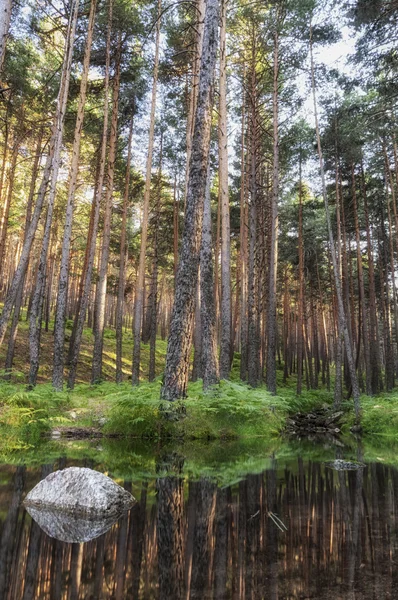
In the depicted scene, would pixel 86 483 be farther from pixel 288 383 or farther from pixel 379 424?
pixel 288 383

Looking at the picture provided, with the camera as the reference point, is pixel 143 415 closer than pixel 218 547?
No

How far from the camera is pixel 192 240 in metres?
8.84

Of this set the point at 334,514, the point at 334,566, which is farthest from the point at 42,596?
the point at 334,514

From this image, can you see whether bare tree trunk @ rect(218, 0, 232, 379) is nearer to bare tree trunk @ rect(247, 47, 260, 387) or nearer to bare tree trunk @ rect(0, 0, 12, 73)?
bare tree trunk @ rect(247, 47, 260, 387)

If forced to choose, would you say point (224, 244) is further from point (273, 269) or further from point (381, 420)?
point (381, 420)

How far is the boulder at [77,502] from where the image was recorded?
11.1 feet

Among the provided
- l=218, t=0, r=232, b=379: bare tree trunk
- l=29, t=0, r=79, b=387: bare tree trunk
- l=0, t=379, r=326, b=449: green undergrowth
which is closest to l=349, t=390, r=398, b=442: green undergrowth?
l=0, t=379, r=326, b=449: green undergrowth

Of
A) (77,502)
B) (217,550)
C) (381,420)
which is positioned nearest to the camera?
(217,550)

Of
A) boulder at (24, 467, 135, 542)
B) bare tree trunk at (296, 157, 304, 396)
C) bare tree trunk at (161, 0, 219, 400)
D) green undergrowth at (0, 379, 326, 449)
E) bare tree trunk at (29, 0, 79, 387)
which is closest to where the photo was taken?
boulder at (24, 467, 135, 542)

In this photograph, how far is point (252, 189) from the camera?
56.2 ft

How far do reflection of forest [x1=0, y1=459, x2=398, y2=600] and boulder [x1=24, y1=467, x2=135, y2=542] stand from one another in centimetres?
14

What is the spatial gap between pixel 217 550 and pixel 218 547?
0.21 feet

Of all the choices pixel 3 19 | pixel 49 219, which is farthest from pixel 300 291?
pixel 3 19

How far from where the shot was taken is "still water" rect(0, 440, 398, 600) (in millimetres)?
2201
